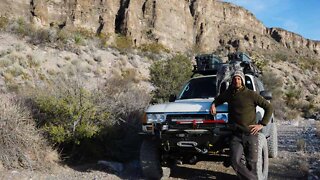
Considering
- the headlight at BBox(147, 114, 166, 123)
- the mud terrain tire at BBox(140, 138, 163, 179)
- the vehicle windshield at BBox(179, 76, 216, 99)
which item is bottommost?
the mud terrain tire at BBox(140, 138, 163, 179)

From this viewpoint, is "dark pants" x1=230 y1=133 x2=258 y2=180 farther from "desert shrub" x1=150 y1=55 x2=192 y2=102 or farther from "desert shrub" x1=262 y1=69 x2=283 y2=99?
"desert shrub" x1=262 y1=69 x2=283 y2=99

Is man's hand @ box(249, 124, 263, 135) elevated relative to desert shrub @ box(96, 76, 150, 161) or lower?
elevated

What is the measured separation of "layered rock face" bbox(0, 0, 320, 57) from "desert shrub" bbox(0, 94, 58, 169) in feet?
107

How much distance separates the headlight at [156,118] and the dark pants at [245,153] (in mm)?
1251

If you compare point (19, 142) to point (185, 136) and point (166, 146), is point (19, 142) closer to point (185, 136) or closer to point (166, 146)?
point (166, 146)

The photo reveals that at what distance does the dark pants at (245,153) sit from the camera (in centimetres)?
514

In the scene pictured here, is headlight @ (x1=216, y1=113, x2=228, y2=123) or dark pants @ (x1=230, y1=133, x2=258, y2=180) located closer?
dark pants @ (x1=230, y1=133, x2=258, y2=180)

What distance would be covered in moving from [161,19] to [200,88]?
145 feet

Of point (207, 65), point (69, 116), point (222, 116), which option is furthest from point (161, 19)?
point (222, 116)

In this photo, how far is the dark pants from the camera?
16.9ft

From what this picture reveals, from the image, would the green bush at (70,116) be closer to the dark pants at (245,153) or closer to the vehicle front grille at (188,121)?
the vehicle front grille at (188,121)

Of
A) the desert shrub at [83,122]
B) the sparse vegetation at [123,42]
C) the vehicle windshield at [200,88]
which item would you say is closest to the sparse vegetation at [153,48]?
the sparse vegetation at [123,42]

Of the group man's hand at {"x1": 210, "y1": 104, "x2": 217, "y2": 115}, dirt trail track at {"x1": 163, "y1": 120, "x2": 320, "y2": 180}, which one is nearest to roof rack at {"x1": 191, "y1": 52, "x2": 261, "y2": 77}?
dirt trail track at {"x1": 163, "y1": 120, "x2": 320, "y2": 180}

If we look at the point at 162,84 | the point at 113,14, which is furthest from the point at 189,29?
the point at 162,84
